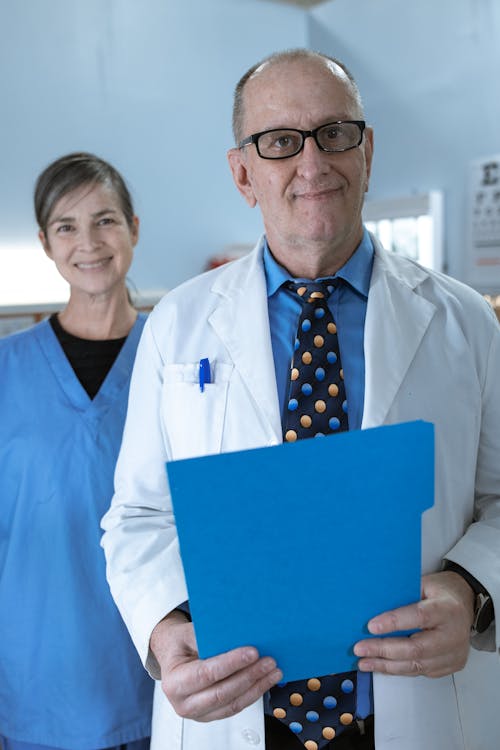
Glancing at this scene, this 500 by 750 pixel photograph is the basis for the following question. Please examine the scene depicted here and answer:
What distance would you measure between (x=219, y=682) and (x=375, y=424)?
403 mm

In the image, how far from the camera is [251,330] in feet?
3.90

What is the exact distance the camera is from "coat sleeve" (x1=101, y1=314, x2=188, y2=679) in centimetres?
109

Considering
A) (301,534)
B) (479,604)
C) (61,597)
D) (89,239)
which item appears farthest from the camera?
(89,239)

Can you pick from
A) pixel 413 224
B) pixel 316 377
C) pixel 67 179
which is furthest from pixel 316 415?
pixel 413 224

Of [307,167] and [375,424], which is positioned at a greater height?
[307,167]

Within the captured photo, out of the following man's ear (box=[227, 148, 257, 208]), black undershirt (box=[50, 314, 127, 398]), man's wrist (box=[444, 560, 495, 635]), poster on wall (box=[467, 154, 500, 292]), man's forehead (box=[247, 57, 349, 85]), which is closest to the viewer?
man's wrist (box=[444, 560, 495, 635])

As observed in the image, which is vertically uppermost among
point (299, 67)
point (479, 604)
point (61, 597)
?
point (299, 67)

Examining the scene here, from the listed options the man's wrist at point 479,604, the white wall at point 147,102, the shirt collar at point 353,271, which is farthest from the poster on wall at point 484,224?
the man's wrist at point 479,604

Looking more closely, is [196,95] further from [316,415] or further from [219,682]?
[219,682]

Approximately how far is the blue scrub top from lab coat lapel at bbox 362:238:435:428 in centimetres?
69

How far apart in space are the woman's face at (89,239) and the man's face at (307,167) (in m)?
0.64

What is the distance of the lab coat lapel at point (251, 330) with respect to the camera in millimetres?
1125

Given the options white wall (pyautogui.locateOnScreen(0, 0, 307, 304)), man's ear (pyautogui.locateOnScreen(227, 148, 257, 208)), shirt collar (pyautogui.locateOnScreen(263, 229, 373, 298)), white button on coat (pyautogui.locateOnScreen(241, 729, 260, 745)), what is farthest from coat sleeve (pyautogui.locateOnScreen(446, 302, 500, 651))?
white wall (pyautogui.locateOnScreen(0, 0, 307, 304))

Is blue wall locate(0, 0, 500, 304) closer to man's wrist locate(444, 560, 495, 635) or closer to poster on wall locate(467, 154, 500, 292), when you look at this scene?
poster on wall locate(467, 154, 500, 292)
